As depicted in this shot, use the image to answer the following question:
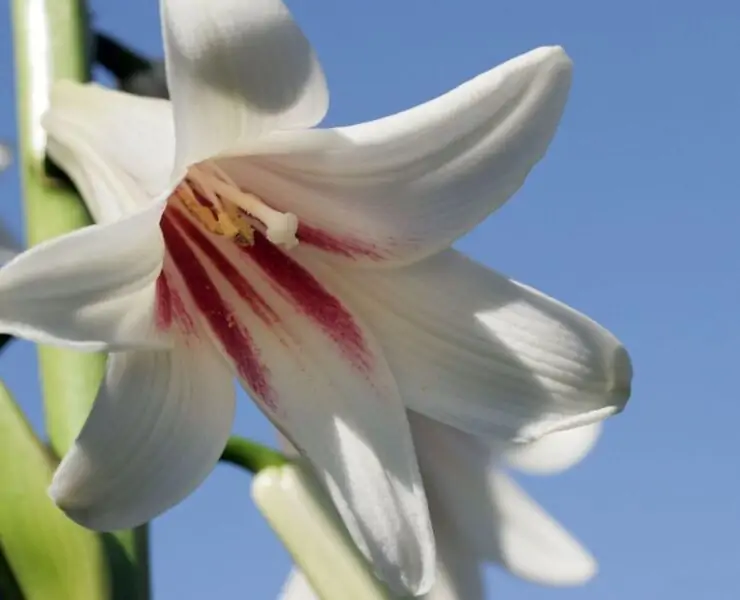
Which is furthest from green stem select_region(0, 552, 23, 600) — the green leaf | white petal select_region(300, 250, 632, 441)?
white petal select_region(300, 250, 632, 441)

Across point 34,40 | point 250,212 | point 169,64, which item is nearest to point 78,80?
point 34,40

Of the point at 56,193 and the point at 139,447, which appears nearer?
the point at 139,447

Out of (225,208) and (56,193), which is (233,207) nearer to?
(225,208)

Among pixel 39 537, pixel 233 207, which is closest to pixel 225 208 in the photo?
pixel 233 207

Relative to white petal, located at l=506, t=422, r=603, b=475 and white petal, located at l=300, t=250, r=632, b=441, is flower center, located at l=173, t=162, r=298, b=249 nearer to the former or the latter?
white petal, located at l=300, t=250, r=632, b=441

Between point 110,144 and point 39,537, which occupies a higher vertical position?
point 110,144

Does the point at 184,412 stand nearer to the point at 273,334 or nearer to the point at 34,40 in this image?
A: the point at 273,334

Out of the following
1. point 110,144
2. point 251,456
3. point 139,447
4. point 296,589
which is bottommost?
point 296,589

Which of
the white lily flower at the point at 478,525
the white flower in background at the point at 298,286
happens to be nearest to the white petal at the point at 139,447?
the white flower in background at the point at 298,286
